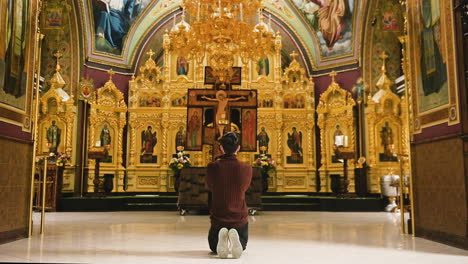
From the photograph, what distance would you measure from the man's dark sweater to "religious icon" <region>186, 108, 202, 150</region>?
248 inches

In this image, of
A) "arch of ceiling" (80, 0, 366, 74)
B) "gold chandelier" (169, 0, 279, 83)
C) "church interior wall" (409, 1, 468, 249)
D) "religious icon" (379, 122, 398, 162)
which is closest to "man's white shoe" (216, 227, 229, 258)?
"church interior wall" (409, 1, 468, 249)

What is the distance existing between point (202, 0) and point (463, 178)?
5885mm

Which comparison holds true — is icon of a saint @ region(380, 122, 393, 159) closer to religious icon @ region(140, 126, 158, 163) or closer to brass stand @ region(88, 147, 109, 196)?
religious icon @ region(140, 126, 158, 163)

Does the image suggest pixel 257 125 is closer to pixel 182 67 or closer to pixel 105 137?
pixel 182 67

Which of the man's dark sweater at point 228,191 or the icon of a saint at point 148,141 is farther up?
the icon of a saint at point 148,141

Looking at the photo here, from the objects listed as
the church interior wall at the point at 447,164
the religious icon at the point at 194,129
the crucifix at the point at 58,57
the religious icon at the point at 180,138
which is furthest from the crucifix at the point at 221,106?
the crucifix at the point at 58,57

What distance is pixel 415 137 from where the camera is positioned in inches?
261

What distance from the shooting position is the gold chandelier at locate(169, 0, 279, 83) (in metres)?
8.77

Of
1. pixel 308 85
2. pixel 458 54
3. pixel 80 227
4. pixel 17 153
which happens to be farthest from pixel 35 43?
pixel 308 85

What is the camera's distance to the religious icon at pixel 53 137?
13195 millimetres

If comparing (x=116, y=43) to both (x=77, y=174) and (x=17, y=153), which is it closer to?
→ (x=77, y=174)

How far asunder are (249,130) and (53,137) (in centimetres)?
611

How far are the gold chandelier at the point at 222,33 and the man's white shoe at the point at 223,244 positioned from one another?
5.27 m

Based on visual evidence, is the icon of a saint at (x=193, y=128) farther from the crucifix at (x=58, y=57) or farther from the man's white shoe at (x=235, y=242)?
the man's white shoe at (x=235, y=242)
